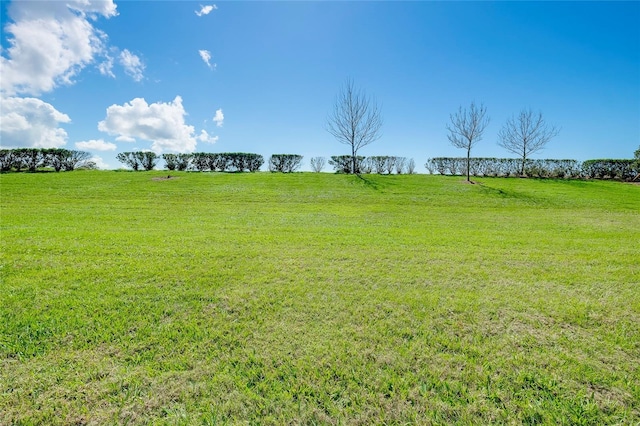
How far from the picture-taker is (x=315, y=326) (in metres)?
3.42

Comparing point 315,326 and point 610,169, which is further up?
point 610,169

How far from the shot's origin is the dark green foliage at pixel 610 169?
25.8 meters

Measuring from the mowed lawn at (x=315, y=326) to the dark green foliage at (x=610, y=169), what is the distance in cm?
2494

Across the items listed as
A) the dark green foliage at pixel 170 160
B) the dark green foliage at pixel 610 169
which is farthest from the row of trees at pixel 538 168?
the dark green foliage at pixel 170 160

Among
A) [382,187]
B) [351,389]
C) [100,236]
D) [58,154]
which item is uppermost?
[58,154]

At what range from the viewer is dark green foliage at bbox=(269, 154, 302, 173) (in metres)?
26.8

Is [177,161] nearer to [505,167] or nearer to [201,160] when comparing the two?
[201,160]

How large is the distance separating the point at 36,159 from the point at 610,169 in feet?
161

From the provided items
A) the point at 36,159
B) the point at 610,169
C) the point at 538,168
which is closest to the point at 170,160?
the point at 36,159

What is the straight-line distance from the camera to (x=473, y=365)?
2.79 m

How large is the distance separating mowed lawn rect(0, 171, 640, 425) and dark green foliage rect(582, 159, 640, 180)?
982 inches

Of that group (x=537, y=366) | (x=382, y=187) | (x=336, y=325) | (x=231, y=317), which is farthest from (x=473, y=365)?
(x=382, y=187)

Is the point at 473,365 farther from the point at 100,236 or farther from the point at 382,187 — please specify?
the point at 382,187

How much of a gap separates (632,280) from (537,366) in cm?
376
